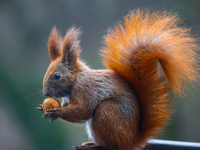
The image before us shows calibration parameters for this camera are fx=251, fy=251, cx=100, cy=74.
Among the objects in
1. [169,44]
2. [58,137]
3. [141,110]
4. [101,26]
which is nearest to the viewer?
[169,44]

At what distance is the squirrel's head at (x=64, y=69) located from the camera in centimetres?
123

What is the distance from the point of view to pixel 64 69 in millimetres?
1259

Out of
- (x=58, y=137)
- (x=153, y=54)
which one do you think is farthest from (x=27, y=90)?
(x=153, y=54)

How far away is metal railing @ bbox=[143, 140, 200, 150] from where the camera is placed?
1.22 meters

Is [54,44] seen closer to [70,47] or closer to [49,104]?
[70,47]

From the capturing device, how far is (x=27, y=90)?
2.75 metres

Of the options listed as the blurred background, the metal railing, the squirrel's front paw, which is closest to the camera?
the squirrel's front paw

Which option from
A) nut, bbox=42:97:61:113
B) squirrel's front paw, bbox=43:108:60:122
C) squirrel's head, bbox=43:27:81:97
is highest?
squirrel's head, bbox=43:27:81:97

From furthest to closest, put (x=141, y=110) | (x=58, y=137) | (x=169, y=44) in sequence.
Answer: (x=58, y=137), (x=141, y=110), (x=169, y=44)

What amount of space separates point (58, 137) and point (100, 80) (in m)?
1.63

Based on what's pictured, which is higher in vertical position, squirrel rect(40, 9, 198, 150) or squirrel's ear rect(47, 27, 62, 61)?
squirrel's ear rect(47, 27, 62, 61)

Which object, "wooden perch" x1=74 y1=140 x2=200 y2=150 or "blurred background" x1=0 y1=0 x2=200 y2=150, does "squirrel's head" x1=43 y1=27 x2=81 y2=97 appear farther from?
"blurred background" x1=0 y1=0 x2=200 y2=150

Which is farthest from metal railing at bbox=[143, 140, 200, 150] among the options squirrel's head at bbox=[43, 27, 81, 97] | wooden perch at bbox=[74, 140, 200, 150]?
squirrel's head at bbox=[43, 27, 81, 97]

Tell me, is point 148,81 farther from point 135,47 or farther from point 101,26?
point 101,26
